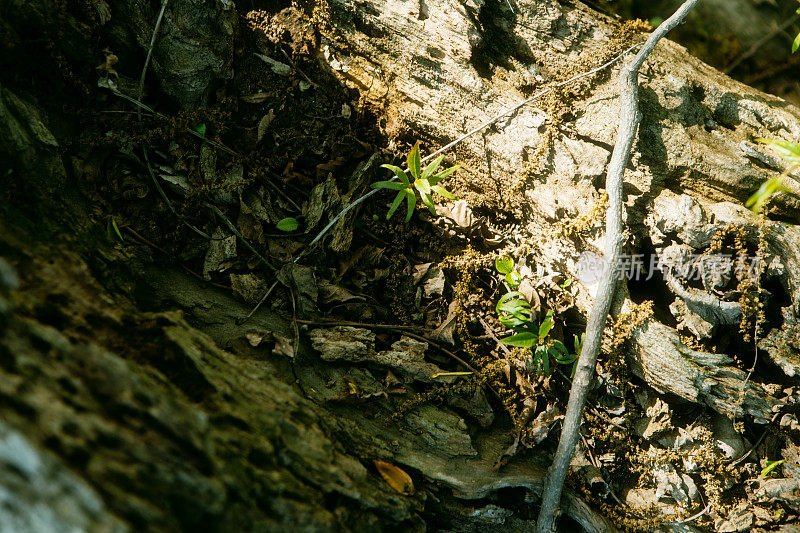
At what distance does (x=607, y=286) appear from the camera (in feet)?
9.62

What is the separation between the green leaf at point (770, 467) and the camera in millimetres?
2914

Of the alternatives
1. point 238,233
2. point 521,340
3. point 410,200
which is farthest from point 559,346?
point 238,233

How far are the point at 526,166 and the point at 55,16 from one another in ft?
11.0

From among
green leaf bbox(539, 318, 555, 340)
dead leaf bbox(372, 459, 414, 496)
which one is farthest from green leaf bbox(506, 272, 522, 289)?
dead leaf bbox(372, 459, 414, 496)

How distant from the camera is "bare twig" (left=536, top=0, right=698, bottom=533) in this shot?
105 inches

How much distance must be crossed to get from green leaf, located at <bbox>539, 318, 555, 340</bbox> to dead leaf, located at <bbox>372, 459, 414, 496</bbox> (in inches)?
52.4

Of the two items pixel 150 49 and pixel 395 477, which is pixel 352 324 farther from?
pixel 150 49

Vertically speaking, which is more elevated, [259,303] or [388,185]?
[388,185]

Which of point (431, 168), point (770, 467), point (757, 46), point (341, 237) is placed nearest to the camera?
point (770, 467)

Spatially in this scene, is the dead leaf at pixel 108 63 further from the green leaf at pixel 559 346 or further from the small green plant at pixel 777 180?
the small green plant at pixel 777 180

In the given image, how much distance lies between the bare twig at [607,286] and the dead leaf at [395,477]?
0.93 metres

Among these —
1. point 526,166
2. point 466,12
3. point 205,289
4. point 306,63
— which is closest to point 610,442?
point 526,166

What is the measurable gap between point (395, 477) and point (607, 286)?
194 cm

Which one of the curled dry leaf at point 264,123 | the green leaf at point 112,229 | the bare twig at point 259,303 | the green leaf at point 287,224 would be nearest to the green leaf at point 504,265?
the green leaf at point 287,224
